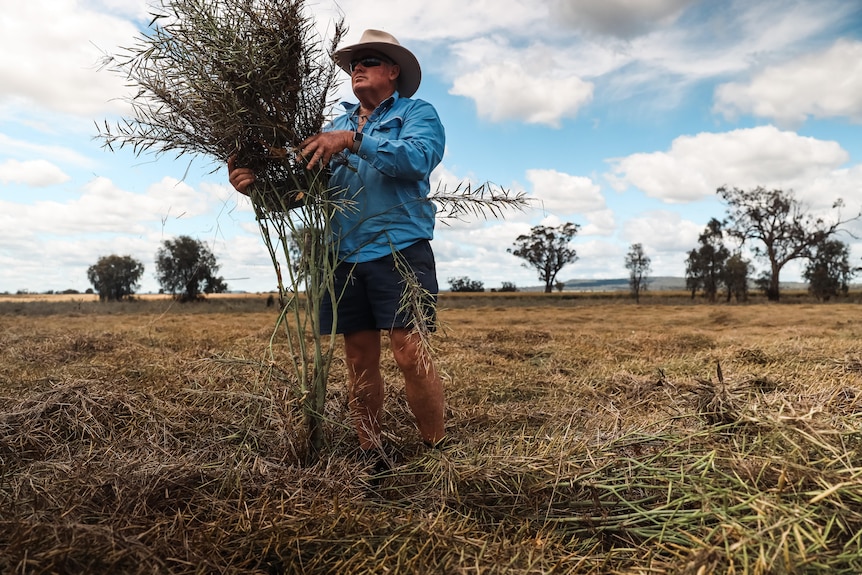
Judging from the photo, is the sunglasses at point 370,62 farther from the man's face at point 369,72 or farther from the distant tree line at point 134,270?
the distant tree line at point 134,270

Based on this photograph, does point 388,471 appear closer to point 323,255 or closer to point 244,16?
point 323,255

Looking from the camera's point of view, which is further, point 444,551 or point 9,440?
point 9,440

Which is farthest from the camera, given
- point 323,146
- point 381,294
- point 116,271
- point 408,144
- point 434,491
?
point 116,271

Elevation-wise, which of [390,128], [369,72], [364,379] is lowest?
[364,379]

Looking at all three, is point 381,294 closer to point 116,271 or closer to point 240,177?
point 240,177

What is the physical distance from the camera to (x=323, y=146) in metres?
2.40

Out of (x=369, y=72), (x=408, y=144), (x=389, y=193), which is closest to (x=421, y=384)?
(x=389, y=193)

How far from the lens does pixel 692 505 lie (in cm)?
197

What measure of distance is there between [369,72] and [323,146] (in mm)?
756

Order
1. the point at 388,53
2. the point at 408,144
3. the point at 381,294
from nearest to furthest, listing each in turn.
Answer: the point at 408,144
the point at 381,294
the point at 388,53

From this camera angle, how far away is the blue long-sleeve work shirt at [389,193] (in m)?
2.70

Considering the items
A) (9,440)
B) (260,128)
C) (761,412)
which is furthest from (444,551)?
(9,440)

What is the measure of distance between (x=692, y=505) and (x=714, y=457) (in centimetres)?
20

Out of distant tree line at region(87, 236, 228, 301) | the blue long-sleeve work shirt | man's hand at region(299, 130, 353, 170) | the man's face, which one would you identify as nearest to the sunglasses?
the man's face
